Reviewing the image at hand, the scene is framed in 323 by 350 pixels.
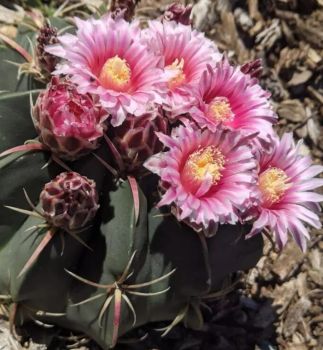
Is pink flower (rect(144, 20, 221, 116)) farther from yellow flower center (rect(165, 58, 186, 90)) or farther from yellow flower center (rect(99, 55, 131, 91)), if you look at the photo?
yellow flower center (rect(99, 55, 131, 91))

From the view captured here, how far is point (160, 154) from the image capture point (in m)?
1.65

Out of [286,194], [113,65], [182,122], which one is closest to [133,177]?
[182,122]

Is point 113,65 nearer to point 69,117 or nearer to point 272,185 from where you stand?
point 69,117

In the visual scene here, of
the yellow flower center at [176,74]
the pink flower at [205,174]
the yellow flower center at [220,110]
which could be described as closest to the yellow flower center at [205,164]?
the pink flower at [205,174]

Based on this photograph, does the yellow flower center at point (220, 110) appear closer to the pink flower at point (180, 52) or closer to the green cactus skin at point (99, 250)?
the pink flower at point (180, 52)

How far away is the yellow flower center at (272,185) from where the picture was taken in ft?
5.90

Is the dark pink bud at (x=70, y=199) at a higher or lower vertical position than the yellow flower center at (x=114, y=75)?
lower

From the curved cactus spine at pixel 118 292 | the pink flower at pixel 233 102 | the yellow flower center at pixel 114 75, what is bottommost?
the curved cactus spine at pixel 118 292

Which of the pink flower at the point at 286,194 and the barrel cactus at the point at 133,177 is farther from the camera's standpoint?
the pink flower at the point at 286,194

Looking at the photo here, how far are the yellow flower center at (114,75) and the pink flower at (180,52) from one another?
0.12 meters

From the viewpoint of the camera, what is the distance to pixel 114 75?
A: 5.55ft

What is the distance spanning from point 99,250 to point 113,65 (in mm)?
466

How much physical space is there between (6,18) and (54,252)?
57.2 inches

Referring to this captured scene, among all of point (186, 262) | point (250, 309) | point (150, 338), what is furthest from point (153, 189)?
point (250, 309)
